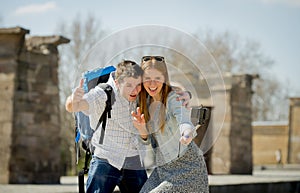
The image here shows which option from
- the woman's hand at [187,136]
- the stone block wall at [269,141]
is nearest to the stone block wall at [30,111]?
the woman's hand at [187,136]

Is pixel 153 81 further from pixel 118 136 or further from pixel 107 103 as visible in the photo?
pixel 118 136

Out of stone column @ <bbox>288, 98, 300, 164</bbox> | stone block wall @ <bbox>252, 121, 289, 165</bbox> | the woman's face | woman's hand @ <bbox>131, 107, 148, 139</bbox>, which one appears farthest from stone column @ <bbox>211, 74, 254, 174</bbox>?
the woman's face

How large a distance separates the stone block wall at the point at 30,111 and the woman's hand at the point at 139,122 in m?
9.33

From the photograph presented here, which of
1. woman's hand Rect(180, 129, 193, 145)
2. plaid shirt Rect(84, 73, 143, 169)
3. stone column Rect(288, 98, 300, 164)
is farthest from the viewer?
stone column Rect(288, 98, 300, 164)

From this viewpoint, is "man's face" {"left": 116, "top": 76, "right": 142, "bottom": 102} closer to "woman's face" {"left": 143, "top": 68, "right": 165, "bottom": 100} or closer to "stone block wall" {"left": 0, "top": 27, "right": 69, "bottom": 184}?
"woman's face" {"left": 143, "top": 68, "right": 165, "bottom": 100}

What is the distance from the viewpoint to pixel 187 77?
17.6 feet

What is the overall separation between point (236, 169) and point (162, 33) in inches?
717

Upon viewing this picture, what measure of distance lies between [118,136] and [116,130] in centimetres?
5

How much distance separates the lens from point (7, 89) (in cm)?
1422

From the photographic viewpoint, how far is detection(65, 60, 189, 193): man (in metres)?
4.93

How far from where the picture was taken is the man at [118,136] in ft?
16.2

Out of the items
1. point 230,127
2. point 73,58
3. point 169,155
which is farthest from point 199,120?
point 73,58

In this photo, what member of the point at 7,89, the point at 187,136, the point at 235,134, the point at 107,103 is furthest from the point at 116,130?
the point at 235,134

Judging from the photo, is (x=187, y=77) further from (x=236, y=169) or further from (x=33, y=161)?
(x=236, y=169)
